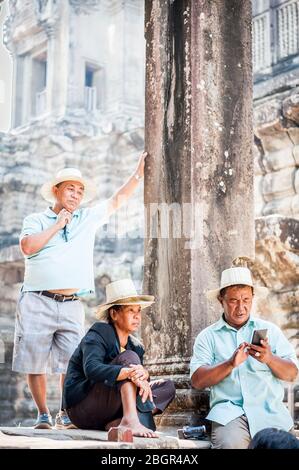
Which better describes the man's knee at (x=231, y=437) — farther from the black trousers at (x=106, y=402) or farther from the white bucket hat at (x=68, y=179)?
the white bucket hat at (x=68, y=179)

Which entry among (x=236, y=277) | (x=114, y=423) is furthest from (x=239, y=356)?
(x=114, y=423)

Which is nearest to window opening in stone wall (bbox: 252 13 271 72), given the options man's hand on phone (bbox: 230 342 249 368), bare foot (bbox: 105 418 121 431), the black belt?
the black belt

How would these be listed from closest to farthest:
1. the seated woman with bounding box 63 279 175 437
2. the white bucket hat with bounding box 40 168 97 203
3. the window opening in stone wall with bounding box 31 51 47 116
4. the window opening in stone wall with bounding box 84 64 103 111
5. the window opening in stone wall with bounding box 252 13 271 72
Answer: the seated woman with bounding box 63 279 175 437 → the white bucket hat with bounding box 40 168 97 203 → the window opening in stone wall with bounding box 252 13 271 72 → the window opening in stone wall with bounding box 84 64 103 111 → the window opening in stone wall with bounding box 31 51 47 116

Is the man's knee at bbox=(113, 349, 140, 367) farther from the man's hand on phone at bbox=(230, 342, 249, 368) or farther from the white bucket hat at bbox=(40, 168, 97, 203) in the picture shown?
the white bucket hat at bbox=(40, 168, 97, 203)

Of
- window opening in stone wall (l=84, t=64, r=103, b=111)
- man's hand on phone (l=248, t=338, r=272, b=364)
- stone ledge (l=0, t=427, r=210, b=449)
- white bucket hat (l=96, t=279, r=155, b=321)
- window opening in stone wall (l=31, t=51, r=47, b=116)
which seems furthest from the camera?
window opening in stone wall (l=31, t=51, r=47, b=116)

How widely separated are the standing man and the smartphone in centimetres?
136

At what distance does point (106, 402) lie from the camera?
447 cm

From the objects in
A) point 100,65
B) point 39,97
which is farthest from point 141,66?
point 39,97

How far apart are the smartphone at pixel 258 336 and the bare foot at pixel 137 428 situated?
0.73m

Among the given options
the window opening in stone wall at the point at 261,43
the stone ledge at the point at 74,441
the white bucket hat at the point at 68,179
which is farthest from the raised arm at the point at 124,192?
the window opening in stone wall at the point at 261,43

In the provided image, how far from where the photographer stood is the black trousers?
174 inches

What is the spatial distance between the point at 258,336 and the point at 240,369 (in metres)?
0.26

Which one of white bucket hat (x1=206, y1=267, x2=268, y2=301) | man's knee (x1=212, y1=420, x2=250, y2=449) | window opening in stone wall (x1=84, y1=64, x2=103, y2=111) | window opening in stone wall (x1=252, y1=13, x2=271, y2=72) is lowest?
man's knee (x1=212, y1=420, x2=250, y2=449)

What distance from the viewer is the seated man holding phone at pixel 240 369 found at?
14.4ft
